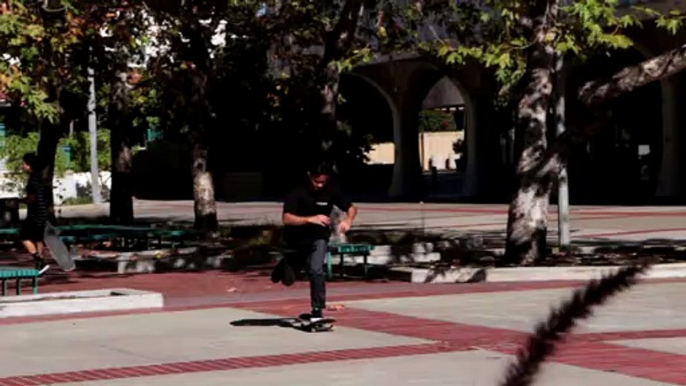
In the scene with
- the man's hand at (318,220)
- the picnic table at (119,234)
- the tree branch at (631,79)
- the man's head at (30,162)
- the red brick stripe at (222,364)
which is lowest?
the red brick stripe at (222,364)

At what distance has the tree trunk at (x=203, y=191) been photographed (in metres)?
28.2

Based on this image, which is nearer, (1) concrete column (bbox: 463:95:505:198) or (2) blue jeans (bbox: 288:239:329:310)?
(2) blue jeans (bbox: 288:239:329:310)

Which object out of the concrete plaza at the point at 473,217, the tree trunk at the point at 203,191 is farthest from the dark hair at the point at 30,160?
the concrete plaza at the point at 473,217

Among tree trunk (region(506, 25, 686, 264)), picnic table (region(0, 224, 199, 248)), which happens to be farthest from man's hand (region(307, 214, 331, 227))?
picnic table (region(0, 224, 199, 248))

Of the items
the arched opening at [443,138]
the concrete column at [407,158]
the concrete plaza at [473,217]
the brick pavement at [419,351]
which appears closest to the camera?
the brick pavement at [419,351]

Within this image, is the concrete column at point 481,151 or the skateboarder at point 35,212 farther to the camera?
the concrete column at point 481,151

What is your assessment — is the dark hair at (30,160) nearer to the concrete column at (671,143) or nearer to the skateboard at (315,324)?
the skateboard at (315,324)

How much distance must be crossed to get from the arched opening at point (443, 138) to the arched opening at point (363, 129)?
2.26 meters

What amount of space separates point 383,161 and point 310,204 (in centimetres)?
7002

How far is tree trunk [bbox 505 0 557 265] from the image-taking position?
65.7 ft

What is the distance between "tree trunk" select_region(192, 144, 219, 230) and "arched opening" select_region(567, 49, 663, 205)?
895 inches

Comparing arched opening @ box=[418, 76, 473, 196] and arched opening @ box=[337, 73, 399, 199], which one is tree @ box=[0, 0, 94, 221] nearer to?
arched opening @ box=[418, 76, 473, 196]

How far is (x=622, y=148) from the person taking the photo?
5278cm

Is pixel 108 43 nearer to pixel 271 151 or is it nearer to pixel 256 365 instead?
pixel 256 365
